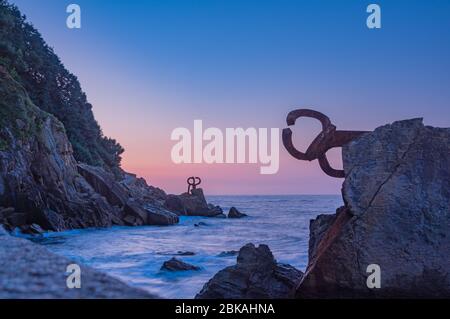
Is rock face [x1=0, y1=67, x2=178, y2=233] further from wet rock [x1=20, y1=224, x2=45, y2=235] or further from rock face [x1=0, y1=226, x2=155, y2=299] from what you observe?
rock face [x1=0, y1=226, x2=155, y2=299]

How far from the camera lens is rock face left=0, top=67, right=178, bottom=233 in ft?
49.4

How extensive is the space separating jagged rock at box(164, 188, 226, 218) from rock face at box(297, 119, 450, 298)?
3204cm

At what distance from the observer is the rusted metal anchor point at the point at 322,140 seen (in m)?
4.61

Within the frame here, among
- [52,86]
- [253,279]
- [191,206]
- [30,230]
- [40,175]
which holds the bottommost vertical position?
[191,206]

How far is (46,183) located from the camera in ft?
64.0

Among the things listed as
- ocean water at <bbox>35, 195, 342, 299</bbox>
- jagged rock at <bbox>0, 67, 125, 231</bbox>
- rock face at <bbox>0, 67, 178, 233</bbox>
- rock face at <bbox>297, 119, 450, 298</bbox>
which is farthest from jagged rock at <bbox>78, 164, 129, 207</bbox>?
rock face at <bbox>297, 119, 450, 298</bbox>

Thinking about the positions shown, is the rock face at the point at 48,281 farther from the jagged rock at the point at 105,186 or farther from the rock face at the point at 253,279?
the jagged rock at the point at 105,186

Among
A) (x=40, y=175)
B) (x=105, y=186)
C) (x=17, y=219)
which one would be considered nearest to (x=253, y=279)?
(x=17, y=219)

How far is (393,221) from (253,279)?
2.33 m

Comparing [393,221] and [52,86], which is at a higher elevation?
[52,86]

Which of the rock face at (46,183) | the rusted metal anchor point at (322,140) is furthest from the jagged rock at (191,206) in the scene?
the rusted metal anchor point at (322,140)

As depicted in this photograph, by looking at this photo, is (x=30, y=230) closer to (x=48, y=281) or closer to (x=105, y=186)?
(x=105, y=186)

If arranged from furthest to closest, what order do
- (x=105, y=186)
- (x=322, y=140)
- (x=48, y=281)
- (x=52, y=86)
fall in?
(x=52, y=86)
(x=105, y=186)
(x=322, y=140)
(x=48, y=281)

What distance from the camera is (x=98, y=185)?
24.5 metres
